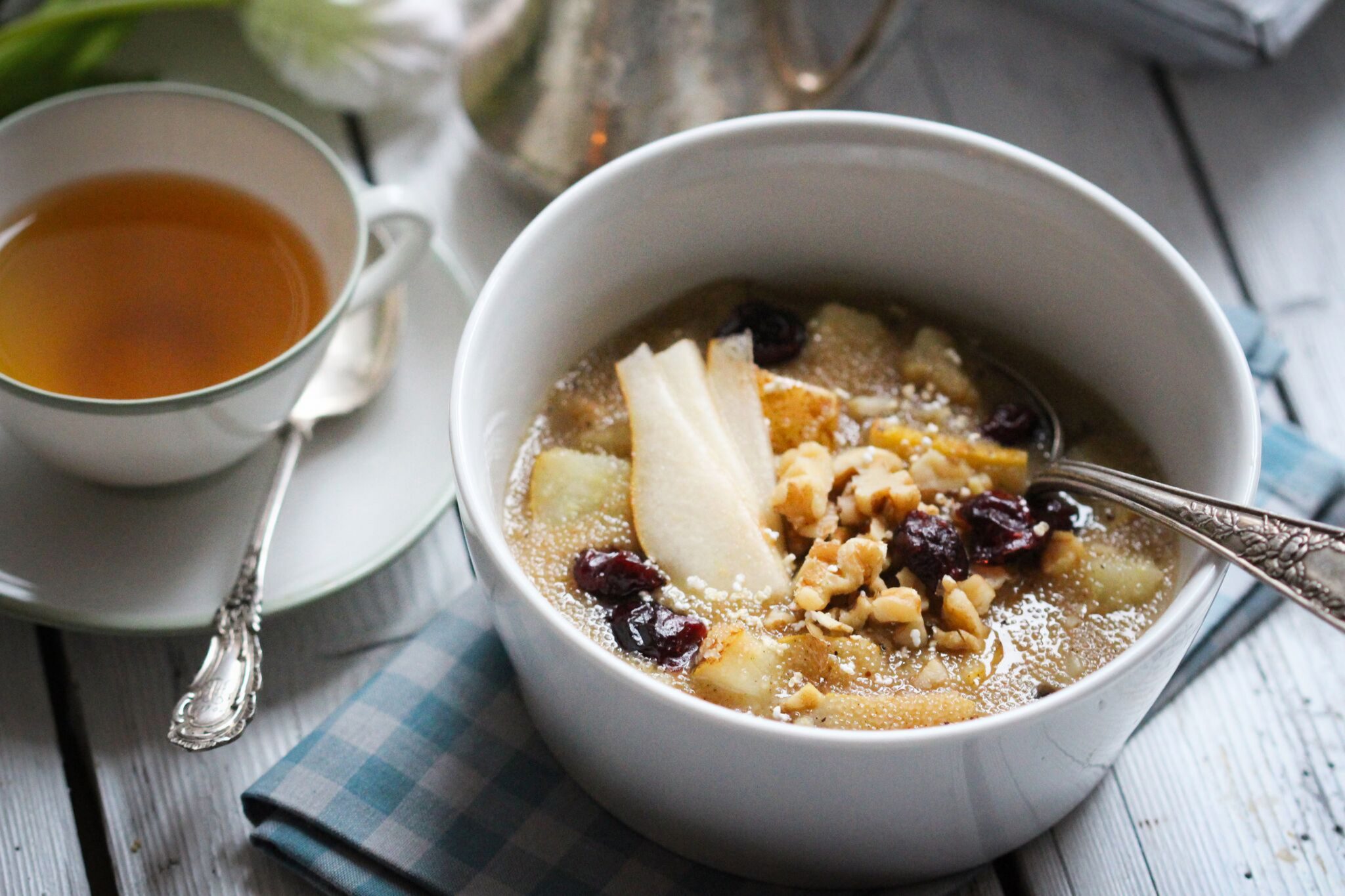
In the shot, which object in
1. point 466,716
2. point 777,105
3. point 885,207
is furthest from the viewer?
point 777,105

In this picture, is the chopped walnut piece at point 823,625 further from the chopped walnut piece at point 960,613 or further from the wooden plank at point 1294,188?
the wooden plank at point 1294,188

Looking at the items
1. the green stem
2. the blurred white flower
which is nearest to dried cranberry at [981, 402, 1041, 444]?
the blurred white flower

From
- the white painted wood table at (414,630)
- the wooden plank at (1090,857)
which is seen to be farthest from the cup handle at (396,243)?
the wooden plank at (1090,857)

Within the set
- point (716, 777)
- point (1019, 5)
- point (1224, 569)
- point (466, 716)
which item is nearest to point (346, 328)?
point (466, 716)

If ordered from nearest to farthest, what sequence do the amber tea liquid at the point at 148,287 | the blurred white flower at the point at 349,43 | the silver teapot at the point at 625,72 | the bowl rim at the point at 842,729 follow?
the bowl rim at the point at 842,729 < the amber tea liquid at the point at 148,287 < the silver teapot at the point at 625,72 < the blurred white flower at the point at 349,43

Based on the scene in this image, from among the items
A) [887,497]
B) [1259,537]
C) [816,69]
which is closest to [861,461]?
[887,497]

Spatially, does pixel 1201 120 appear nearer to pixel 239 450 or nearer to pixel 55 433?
pixel 239 450
